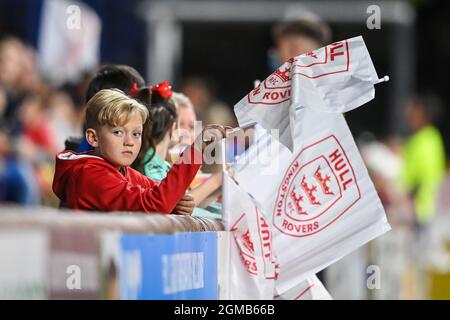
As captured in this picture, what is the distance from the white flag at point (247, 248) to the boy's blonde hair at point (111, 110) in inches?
22.4

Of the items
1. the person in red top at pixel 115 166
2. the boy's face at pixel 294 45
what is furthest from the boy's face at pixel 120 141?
the boy's face at pixel 294 45

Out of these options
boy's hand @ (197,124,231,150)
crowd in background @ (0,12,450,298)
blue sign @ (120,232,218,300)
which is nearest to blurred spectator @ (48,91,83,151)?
crowd in background @ (0,12,450,298)

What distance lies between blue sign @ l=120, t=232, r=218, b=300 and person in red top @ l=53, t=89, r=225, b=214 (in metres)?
0.26

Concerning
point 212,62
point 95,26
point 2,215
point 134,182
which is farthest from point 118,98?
point 212,62

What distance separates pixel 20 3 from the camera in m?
16.2

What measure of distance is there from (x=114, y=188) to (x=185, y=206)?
51 cm

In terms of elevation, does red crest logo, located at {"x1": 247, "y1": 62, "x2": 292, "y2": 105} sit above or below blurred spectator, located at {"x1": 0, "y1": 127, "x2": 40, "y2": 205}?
below

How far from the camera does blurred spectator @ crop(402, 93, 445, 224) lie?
661 inches

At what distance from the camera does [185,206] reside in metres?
5.57

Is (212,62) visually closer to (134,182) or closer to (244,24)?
(244,24)

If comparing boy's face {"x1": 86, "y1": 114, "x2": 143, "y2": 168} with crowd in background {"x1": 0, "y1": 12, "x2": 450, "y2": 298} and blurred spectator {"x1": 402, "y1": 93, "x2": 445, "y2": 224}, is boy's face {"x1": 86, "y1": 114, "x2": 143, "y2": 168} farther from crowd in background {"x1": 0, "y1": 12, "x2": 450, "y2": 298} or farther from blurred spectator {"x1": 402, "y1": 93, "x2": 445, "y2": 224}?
blurred spectator {"x1": 402, "y1": 93, "x2": 445, "y2": 224}

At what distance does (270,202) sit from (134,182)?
0.61 meters

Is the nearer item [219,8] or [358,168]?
[358,168]

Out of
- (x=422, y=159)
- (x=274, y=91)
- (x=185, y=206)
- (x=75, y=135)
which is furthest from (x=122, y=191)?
(x=422, y=159)
